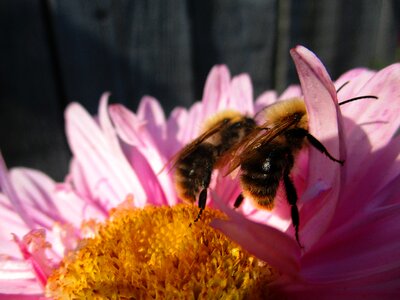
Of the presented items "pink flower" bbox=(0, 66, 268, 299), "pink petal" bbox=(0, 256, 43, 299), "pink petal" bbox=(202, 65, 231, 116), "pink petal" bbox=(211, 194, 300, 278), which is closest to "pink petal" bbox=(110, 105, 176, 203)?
"pink flower" bbox=(0, 66, 268, 299)

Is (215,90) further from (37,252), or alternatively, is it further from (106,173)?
(37,252)

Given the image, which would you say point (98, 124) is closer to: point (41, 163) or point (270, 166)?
point (270, 166)

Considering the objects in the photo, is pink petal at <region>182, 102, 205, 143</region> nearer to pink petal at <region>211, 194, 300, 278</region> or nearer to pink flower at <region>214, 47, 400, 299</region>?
pink flower at <region>214, 47, 400, 299</region>

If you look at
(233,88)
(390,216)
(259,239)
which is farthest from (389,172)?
(233,88)

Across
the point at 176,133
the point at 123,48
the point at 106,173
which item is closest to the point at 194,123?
the point at 176,133

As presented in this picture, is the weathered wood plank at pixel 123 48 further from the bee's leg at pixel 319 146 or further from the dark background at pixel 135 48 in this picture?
the bee's leg at pixel 319 146

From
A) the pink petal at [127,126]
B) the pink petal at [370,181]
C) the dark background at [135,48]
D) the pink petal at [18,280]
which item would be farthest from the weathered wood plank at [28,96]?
the pink petal at [370,181]
